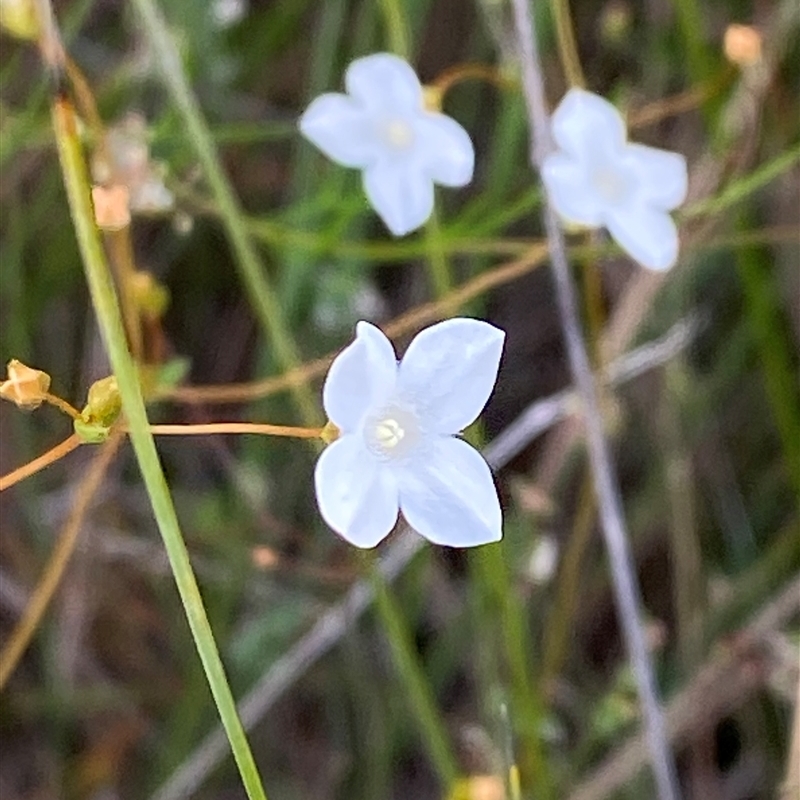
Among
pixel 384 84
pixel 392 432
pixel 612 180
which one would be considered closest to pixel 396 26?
pixel 384 84

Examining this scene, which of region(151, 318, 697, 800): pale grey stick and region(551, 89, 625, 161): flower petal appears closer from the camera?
region(551, 89, 625, 161): flower petal

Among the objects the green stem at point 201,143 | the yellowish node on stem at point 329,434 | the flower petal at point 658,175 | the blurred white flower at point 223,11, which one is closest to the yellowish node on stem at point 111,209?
the green stem at point 201,143

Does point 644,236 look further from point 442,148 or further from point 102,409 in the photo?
point 102,409

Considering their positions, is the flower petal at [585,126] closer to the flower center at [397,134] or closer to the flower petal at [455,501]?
the flower center at [397,134]

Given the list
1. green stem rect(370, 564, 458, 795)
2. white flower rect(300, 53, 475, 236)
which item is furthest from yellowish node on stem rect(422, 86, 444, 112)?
green stem rect(370, 564, 458, 795)

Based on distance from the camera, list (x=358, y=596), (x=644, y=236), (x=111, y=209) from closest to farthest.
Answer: (x=111, y=209), (x=644, y=236), (x=358, y=596)

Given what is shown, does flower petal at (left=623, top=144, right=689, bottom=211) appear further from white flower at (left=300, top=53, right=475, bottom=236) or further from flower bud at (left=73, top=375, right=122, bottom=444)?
flower bud at (left=73, top=375, right=122, bottom=444)

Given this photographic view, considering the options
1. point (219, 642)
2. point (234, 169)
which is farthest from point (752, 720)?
point (234, 169)

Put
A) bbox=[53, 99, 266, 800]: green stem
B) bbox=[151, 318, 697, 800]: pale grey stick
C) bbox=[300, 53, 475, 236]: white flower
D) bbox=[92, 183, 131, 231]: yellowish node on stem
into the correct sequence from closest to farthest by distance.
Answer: bbox=[53, 99, 266, 800]: green stem, bbox=[92, 183, 131, 231]: yellowish node on stem, bbox=[300, 53, 475, 236]: white flower, bbox=[151, 318, 697, 800]: pale grey stick
